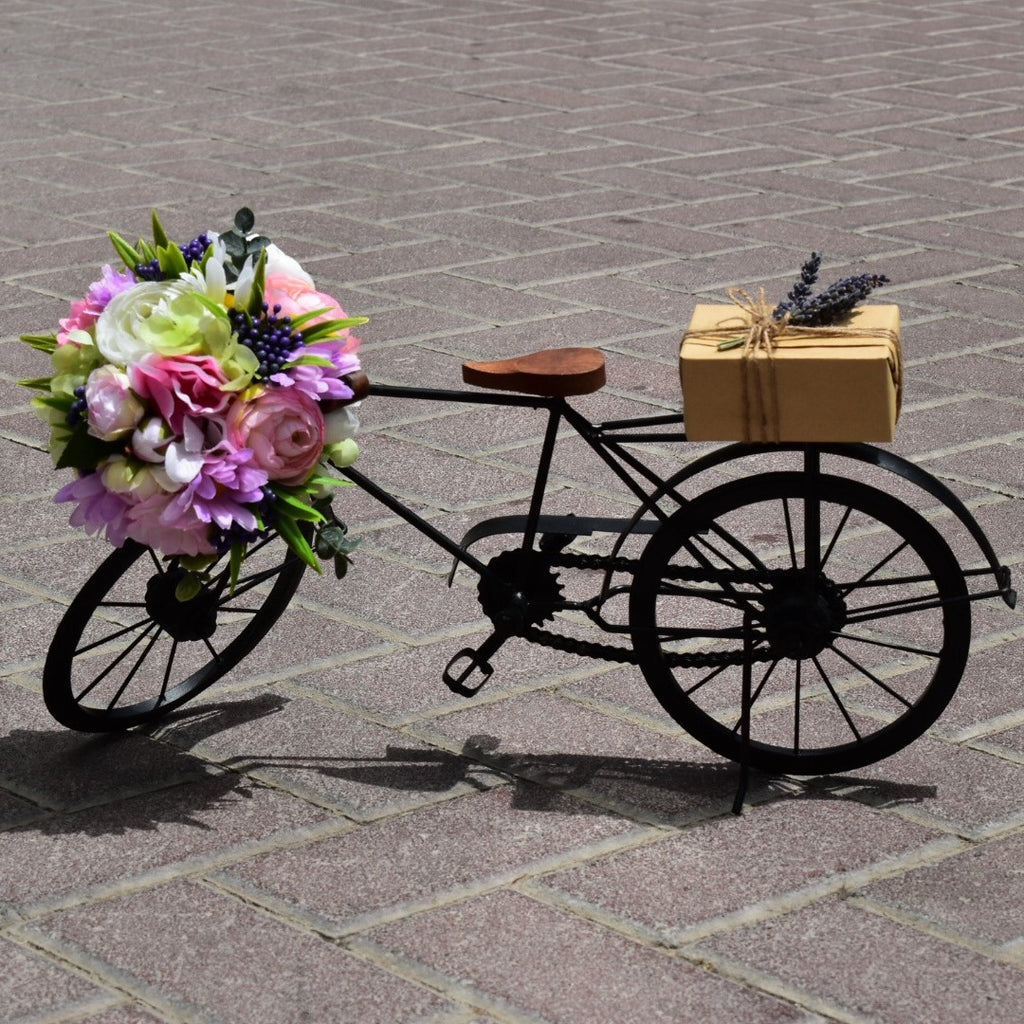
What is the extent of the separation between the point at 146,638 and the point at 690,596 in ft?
3.95

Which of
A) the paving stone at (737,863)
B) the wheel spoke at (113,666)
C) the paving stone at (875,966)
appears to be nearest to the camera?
the paving stone at (875,966)

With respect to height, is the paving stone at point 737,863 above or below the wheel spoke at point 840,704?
below

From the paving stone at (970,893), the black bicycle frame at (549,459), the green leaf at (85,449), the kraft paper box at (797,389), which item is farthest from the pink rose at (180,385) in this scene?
the paving stone at (970,893)

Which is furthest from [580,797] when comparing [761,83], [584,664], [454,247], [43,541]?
[761,83]

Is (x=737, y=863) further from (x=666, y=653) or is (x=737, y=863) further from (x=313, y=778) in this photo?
(x=313, y=778)

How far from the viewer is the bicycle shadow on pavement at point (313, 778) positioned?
129 inches

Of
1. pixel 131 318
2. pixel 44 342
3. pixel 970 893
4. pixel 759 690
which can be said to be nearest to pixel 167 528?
pixel 131 318

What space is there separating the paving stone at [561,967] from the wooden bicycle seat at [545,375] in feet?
2.95

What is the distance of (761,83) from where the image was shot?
9.66 metres

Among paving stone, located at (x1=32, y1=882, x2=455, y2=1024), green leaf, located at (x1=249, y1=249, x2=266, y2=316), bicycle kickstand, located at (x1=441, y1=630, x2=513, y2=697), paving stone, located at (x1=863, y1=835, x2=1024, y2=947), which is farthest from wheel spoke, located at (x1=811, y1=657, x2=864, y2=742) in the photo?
green leaf, located at (x1=249, y1=249, x2=266, y2=316)

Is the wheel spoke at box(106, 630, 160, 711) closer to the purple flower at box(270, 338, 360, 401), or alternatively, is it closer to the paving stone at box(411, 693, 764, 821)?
the paving stone at box(411, 693, 764, 821)

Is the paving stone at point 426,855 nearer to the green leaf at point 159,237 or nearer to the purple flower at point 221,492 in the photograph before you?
the purple flower at point 221,492

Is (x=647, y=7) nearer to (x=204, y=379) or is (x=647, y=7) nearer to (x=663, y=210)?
(x=663, y=210)

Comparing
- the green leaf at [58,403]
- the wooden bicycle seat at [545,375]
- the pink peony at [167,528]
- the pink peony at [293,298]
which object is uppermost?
the pink peony at [293,298]
